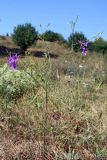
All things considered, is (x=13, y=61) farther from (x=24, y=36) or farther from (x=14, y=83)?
(x=24, y=36)

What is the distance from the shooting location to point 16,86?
538 cm

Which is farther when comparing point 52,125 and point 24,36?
point 24,36

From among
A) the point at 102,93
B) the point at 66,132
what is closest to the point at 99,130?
the point at 66,132

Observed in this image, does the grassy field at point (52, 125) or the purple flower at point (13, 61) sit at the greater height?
the purple flower at point (13, 61)

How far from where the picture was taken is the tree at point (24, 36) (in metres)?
37.2

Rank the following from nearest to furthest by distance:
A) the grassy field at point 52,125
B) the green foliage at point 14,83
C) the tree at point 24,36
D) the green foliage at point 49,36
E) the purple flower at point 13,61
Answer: the grassy field at point 52,125
the purple flower at point 13,61
the green foliage at point 49,36
the green foliage at point 14,83
the tree at point 24,36

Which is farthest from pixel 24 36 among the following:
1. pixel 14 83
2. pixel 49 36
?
pixel 14 83

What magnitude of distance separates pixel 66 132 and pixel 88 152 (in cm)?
33

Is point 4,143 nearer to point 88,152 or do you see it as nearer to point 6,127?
point 6,127

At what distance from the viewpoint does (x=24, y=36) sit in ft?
122

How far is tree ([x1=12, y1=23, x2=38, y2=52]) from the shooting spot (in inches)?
1464

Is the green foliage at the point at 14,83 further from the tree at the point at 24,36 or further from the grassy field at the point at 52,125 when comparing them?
the tree at the point at 24,36

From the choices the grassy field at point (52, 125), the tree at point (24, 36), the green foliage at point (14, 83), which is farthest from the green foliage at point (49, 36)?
the tree at point (24, 36)

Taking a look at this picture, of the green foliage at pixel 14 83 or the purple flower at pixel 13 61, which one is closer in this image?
the purple flower at pixel 13 61
